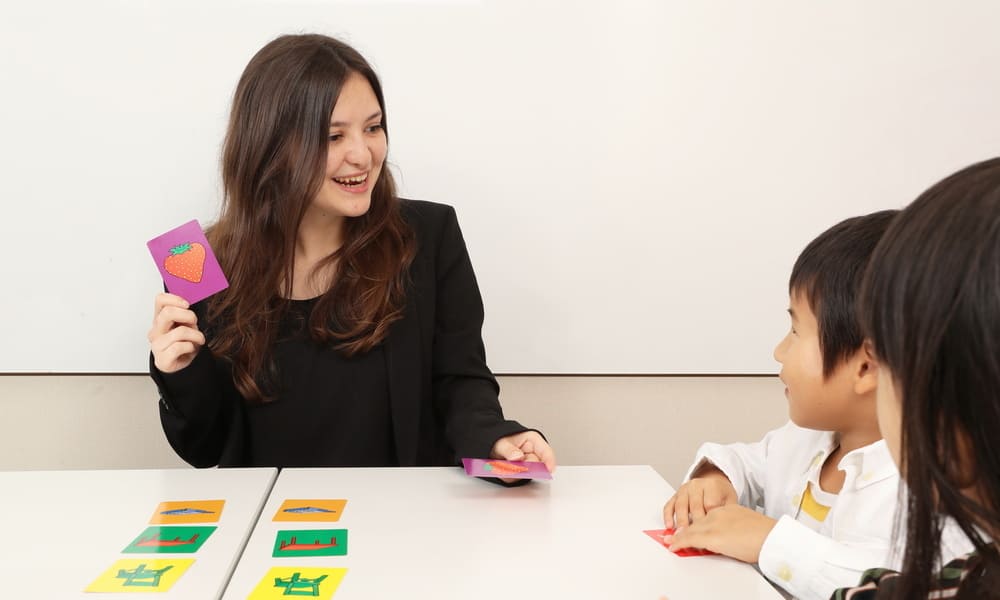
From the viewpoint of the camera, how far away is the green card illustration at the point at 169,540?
1104 millimetres

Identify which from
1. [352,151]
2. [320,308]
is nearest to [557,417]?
[320,308]

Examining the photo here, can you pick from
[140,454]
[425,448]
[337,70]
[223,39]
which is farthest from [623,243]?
[140,454]

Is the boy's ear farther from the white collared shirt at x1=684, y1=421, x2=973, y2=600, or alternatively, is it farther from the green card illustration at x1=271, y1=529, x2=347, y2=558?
the green card illustration at x1=271, y1=529, x2=347, y2=558

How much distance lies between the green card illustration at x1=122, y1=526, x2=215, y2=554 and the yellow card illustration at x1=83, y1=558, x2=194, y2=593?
1.0 inches

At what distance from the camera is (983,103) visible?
2.20m

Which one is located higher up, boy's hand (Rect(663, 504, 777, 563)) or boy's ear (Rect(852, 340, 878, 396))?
boy's ear (Rect(852, 340, 878, 396))

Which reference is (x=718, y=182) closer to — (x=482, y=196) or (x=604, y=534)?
(x=482, y=196)

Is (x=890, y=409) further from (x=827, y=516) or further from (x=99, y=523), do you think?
(x=99, y=523)

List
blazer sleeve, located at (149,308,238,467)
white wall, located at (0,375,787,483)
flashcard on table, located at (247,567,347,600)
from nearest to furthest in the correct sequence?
flashcard on table, located at (247,567,347,600)
blazer sleeve, located at (149,308,238,467)
white wall, located at (0,375,787,483)

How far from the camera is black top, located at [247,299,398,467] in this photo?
1.67 meters

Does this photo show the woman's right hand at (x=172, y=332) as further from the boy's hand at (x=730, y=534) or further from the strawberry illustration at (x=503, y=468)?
the boy's hand at (x=730, y=534)

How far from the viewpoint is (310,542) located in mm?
1121

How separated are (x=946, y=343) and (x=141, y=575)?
897mm

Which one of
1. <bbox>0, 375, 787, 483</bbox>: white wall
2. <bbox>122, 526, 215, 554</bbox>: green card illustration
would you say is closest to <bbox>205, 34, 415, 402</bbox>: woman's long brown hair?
<bbox>122, 526, 215, 554</bbox>: green card illustration
